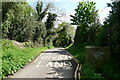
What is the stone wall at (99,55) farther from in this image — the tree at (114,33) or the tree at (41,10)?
the tree at (41,10)

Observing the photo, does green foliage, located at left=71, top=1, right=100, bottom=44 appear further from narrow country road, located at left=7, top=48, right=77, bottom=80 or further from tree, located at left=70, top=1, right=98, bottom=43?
narrow country road, located at left=7, top=48, right=77, bottom=80

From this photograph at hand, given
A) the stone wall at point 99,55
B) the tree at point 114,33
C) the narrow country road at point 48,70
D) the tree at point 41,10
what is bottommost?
the narrow country road at point 48,70

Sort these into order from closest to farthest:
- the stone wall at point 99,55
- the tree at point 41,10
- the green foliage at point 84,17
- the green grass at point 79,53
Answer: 1. the stone wall at point 99,55
2. the green grass at point 79,53
3. the green foliage at point 84,17
4. the tree at point 41,10

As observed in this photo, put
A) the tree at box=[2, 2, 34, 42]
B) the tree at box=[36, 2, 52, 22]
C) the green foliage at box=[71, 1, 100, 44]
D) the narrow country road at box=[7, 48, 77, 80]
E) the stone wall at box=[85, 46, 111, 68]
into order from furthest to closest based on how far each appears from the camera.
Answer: the tree at box=[36, 2, 52, 22] → the tree at box=[2, 2, 34, 42] → the green foliage at box=[71, 1, 100, 44] → the stone wall at box=[85, 46, 111, 68] → the narrow country road at box=[7, 48, 77, 80]

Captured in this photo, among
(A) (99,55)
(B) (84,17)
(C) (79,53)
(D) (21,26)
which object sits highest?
(B) (84,17)

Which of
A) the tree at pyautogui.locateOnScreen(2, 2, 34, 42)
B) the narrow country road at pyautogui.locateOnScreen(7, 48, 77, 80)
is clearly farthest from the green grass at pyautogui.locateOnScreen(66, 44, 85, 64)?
the tree at pyautogui.locateOnScreen(2, 2, 34, 42)

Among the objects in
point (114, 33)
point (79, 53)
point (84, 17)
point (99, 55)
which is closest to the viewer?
point (114, 33)

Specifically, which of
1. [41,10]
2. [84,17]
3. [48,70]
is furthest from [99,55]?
[41,10]

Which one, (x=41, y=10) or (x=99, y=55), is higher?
(x=41, y=10)

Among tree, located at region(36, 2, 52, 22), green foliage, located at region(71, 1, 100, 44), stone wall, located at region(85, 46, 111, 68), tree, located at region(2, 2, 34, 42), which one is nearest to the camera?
stone wall, located at region(85, 46, 111, 68)

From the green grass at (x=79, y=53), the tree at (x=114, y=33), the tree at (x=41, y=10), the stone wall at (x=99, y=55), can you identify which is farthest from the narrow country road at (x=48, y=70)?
the tree at (x=41, y=10)

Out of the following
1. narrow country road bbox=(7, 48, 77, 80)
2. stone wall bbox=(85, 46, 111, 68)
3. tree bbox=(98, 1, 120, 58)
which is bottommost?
narrow country road bbox=(7, 48, 77, 80)

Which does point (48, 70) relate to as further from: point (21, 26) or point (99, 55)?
point (21, 26)

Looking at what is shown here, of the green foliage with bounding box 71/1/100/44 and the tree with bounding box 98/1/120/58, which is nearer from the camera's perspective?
the tree with bounding box 98/1/120/58
